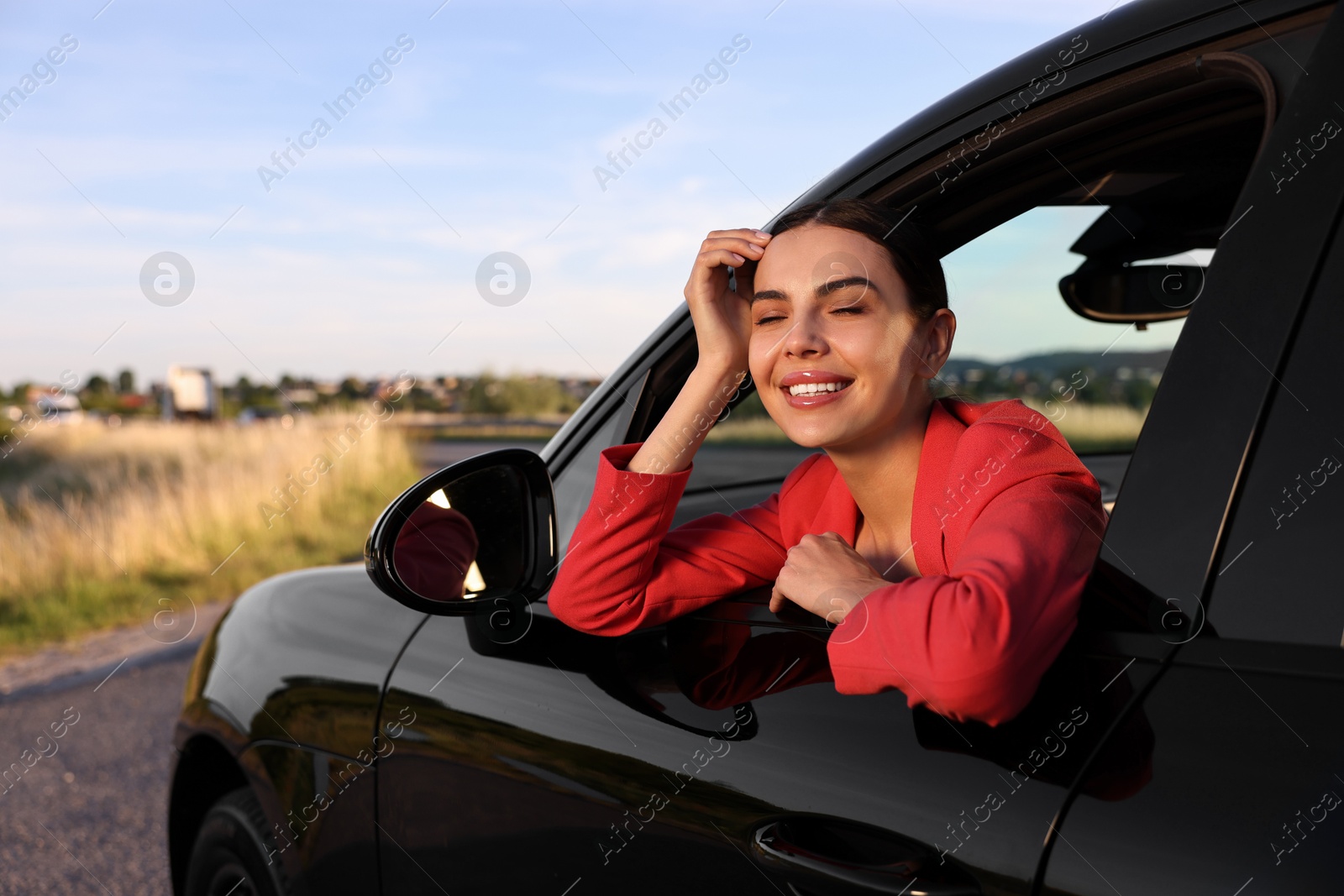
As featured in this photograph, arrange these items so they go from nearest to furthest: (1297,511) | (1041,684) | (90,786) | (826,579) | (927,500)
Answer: (1297,511), (1041,684), (826,579), (927,500), (90,786)

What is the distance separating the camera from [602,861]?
148 centimetres

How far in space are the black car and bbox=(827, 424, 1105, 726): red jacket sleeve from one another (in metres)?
0.04

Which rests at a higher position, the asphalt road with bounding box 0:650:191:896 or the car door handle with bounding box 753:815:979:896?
the car door handle with bounding box 753:815:979:896

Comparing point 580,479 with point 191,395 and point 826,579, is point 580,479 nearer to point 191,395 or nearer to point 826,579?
point 826,579

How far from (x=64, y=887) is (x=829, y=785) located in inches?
150

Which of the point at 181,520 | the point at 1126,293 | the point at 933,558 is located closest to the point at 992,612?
the point at 933,558

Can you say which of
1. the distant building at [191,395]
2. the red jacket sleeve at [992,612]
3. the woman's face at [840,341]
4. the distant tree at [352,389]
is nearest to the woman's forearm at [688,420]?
the woman's face at [840,341]

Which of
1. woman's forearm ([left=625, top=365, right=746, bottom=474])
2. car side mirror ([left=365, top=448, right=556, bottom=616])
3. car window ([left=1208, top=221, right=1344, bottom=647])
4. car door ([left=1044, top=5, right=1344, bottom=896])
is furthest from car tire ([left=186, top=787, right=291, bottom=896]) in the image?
car window ([left=1208, top=221, right=1344, bottom=647])

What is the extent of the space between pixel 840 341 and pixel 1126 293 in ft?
4.54

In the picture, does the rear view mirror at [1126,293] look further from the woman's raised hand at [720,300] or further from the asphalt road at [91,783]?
the asphalt road at [91,783]

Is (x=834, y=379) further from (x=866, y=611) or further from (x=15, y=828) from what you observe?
(x=15, y=828)

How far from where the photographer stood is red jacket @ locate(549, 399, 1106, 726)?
3.67 ft

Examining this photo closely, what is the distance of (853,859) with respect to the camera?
1176 millimetres

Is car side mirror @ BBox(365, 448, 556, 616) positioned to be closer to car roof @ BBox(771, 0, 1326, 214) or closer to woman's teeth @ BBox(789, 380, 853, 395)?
woman's teeth @ BBox(789, 380, 853, 395)
